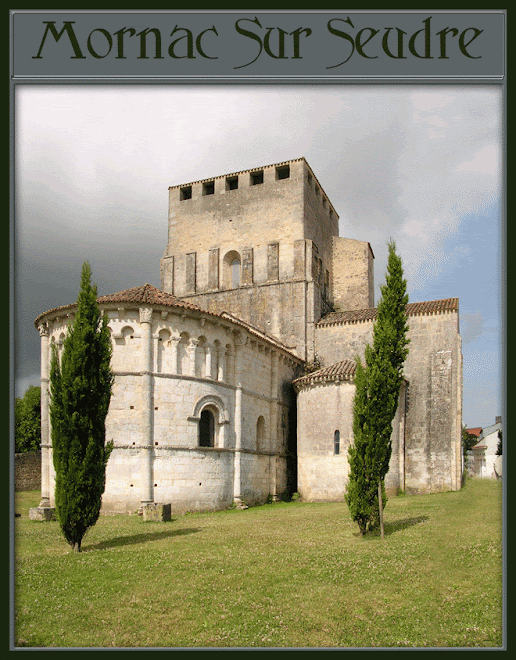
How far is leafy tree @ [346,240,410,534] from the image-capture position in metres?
13.8

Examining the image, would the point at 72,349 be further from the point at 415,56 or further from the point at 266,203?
the point at 266,203

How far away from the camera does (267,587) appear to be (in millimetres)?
9680

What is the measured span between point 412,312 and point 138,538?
18670 millimetres

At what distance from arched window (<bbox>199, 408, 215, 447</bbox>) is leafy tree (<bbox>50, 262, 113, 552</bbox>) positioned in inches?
372

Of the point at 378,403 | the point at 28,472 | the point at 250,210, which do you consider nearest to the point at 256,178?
the point at 250,210

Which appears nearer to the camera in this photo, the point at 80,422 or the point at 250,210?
the point at 80,422

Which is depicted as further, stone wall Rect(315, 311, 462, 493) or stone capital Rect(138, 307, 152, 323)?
stone wall Rect(315, 311, 462, 493)

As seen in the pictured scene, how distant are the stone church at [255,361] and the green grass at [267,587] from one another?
531cm

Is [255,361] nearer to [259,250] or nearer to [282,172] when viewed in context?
[259,250]

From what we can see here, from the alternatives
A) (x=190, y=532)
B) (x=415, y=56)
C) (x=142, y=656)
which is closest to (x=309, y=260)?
(x=190, y=532)

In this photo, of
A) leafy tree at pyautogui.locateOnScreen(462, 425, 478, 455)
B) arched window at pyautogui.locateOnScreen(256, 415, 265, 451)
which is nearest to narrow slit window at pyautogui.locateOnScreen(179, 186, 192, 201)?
arched window at pyautogui.locateOnScreen(256, 415, 265, 451)

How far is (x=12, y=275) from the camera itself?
7.59 meters

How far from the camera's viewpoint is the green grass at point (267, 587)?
7.59 metres

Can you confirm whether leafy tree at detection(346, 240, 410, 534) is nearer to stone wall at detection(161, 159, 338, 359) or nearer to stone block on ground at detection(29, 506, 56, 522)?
stone block on ground at detection(29, 506, 56, 522)
